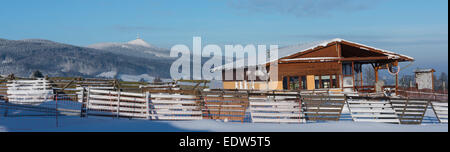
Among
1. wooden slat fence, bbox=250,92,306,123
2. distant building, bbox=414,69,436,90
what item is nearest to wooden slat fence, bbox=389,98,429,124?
wooden slat fence, bbox=250,92,306,123

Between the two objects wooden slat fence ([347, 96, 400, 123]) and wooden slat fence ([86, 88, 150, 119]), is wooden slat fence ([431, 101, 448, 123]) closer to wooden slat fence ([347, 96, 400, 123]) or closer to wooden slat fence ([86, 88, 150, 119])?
wooden slat fence ([347, 96, 400, 123])

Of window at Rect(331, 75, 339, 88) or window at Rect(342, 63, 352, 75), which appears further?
window at Rect(342, 63, 352, 75)

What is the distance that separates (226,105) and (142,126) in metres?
3.74

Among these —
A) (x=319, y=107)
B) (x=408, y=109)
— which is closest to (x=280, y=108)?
(x=319, y=107)

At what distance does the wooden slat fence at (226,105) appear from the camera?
17.0 m

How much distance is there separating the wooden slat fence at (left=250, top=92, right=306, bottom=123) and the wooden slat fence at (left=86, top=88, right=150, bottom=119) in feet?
13.9

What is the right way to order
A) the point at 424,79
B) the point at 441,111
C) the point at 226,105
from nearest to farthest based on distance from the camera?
the point at 226,105 < the point at 441,111 < the point at 424,79

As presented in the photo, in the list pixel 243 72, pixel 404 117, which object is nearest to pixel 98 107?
pixel 404 117

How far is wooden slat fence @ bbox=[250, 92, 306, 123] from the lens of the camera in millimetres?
16859

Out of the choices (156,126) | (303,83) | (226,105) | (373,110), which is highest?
(303,83)

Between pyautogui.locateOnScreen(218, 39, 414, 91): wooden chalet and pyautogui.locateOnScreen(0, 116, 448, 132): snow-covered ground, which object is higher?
pyautogui.locateOnScreen(218, 39, 414, 91): wooden chalet

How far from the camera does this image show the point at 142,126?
48.4 ft

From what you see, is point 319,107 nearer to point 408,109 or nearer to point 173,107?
point 408,109
